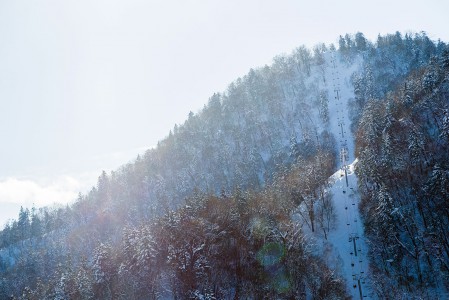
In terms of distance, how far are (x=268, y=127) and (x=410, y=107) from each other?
80.0 metres

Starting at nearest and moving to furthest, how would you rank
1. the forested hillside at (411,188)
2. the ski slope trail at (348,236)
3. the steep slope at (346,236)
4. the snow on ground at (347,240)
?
the forested hillside at (411,188), the ski slope trail at (348,236), the snow on ground at (347,240), the steep slope at (346,236)

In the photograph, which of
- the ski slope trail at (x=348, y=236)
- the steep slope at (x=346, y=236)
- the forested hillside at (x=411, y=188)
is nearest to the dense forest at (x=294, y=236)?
the forested hillside at (x=411, y=188)

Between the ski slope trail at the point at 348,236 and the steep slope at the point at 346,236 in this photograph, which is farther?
the steep slope at the point at 346,236

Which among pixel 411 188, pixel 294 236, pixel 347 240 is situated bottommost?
pixel 294 236

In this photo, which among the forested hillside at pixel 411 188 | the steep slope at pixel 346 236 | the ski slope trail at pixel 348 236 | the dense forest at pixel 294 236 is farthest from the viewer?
the steep slope at pixel 346 236

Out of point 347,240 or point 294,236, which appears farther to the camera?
point 347,240

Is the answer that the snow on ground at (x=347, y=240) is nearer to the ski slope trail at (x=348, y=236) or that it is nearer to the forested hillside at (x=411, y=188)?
the ski slope trail at (x=348, y=236)

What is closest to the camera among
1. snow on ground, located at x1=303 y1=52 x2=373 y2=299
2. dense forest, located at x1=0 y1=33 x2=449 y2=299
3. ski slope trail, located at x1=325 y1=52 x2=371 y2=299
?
dense forest, located at x1=0 y1=33 x2=449 y2=299

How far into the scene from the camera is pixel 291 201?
217 feet

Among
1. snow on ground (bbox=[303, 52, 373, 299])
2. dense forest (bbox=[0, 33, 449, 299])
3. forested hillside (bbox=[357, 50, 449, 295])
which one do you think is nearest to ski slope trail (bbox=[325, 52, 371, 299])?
snow on ground (bbox=[303, 52, 373, 299])

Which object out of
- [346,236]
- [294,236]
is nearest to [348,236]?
[346,236]

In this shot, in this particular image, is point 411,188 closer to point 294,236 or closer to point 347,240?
point 347,240

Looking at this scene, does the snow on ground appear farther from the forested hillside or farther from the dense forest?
the forested hillside

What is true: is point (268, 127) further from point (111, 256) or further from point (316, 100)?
point (111, 256)
